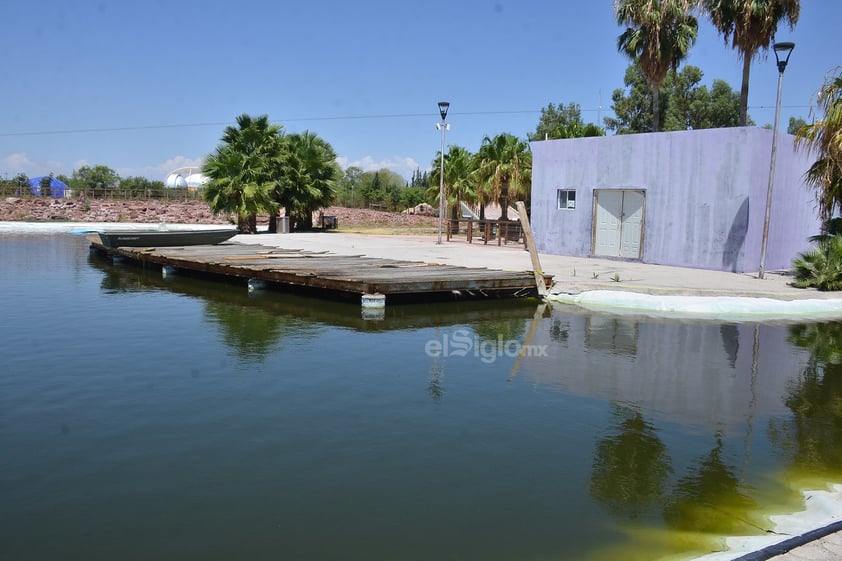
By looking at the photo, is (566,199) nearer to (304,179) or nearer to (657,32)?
(657,32)

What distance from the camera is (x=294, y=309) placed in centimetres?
1433

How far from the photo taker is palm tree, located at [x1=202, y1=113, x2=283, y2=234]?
36.0 meters

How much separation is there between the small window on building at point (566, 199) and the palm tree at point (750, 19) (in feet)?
26.2

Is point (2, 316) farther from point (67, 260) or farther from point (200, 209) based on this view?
point (200, 209)

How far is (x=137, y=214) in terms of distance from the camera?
5534 cm

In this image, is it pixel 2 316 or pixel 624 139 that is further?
pixel 624 139

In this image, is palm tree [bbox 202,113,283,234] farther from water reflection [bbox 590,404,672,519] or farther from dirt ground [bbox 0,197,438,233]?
water reflection [bbox 590,404,672,519]

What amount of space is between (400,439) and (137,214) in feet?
176

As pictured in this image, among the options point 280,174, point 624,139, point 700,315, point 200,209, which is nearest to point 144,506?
point 700,315

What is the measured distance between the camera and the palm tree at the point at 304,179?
3959 centimetres

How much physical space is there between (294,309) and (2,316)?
16.9ft

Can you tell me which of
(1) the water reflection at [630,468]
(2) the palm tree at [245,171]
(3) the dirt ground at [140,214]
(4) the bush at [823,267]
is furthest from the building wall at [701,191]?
(3) the dirt ground at [140,214]

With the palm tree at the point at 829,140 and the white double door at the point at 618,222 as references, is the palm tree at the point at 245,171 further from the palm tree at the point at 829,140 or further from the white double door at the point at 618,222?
the palm tree at the point at 829,140

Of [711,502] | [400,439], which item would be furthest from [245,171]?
[711,502]
